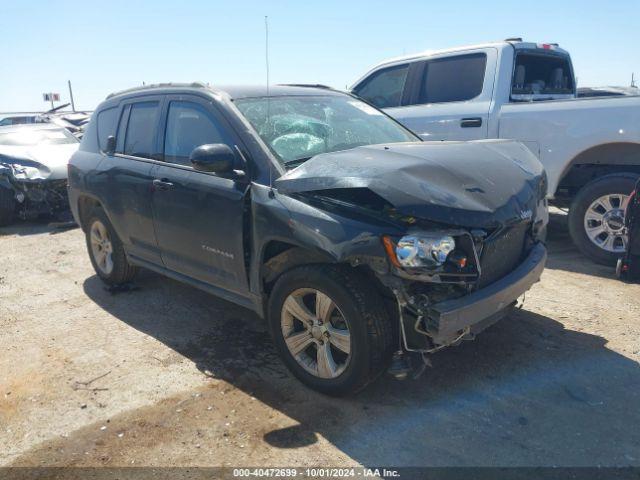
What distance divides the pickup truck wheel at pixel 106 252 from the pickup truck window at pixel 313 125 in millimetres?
2089

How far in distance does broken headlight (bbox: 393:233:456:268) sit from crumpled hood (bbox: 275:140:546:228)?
0.11 m

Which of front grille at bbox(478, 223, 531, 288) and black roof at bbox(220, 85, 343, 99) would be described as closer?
front grille at bbox(478, 223, 531, 288)

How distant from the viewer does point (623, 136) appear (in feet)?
16.6

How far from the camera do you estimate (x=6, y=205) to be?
838 cm

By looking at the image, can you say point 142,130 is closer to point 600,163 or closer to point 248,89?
point 248,89

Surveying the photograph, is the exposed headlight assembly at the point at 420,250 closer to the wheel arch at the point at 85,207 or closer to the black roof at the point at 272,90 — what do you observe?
the black roof at the point at 272,90

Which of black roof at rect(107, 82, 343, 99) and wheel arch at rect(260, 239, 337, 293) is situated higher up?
black roof at rect(107, 82, 343, 99)

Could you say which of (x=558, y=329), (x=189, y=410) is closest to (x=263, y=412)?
(x=189, y=410)

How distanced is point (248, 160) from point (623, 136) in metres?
3.67

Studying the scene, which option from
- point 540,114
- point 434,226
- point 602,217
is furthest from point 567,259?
point 434,226

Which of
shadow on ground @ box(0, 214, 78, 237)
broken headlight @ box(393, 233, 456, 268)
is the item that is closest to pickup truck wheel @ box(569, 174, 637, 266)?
broken headlight @ box(393, 233, 456, 268)

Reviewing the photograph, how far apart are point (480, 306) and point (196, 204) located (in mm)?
2022

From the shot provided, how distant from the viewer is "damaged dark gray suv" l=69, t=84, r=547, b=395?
281cm

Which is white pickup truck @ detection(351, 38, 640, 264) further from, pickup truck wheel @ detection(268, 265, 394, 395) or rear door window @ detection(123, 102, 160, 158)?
pickup truck wheel @ detection(268, 265, 394, 395)
